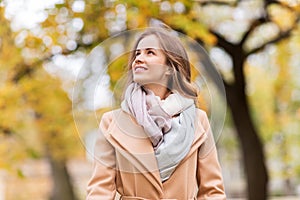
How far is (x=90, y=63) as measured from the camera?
262 centimetres

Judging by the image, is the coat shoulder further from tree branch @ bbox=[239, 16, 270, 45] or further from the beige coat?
tree branch @ bbox=[239, 16, 270, 45]

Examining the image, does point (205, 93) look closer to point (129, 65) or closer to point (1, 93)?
point (129, 65)

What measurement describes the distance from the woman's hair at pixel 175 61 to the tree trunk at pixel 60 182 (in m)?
13.1

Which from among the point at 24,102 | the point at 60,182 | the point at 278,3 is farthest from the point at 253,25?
the point at 60,182

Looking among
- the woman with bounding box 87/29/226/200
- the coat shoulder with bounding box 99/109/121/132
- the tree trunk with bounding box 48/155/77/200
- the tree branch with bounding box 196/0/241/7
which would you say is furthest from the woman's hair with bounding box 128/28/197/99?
the tree trunk with bounding box 48/155/77/200

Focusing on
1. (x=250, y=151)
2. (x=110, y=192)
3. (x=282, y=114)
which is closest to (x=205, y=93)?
(x=110, y=192)

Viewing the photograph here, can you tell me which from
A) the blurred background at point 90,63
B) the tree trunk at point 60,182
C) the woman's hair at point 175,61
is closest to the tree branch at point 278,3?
the blurred background at point 90,63

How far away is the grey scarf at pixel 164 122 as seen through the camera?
7.49 feet

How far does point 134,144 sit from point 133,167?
80 millimetres

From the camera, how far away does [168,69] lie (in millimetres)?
A: 2396

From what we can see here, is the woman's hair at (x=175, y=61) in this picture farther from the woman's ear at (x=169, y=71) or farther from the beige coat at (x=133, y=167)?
the beige coat at (x=133, y=167)

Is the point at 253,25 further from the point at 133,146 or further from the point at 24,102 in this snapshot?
the point at 133,146

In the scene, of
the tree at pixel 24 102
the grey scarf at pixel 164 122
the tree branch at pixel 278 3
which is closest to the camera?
the grey scarf at pixel 164 122

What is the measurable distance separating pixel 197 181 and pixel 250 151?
776 centimetres
